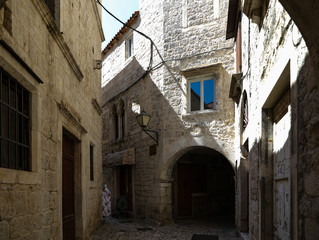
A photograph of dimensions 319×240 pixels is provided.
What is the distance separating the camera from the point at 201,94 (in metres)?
8.85

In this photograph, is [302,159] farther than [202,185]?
No

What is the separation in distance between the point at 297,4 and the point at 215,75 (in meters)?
7.33

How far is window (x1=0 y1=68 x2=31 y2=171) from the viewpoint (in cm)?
268

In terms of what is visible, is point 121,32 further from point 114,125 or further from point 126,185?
point 126,185

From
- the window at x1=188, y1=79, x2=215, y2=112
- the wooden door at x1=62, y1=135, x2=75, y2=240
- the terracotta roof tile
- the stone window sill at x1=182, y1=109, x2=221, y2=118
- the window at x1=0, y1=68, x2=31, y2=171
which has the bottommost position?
the wooden door at x1=62, y1=135, x2=75, y2=240

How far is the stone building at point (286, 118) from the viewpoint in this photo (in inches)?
66.3

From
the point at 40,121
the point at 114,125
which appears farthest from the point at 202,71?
the point at 40,121

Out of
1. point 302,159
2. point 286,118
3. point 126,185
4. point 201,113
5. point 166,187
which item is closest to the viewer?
point 302,159

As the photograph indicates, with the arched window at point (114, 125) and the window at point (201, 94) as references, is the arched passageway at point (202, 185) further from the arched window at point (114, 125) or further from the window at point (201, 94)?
the arched window at point (114, 125)

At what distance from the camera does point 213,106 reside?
28.6ft

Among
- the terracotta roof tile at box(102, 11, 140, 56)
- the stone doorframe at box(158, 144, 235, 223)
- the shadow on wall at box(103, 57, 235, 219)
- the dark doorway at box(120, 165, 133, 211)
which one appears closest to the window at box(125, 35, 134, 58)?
the terracotta roof tile at box(102, 11, 140, 56)

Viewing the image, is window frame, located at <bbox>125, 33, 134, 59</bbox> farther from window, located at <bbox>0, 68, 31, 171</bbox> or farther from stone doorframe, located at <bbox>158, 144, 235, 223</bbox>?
window, located at <bbox>0, 68, 31, 171</bbox>

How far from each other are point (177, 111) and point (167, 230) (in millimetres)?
3348

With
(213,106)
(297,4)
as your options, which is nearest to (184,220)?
(213,106)
